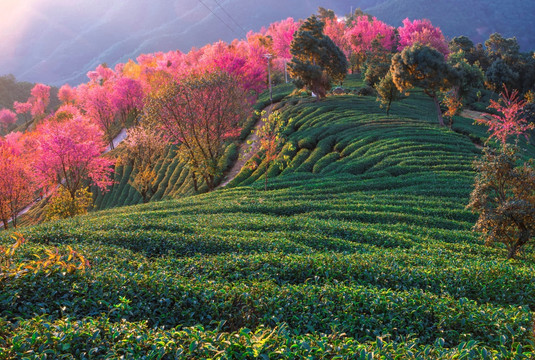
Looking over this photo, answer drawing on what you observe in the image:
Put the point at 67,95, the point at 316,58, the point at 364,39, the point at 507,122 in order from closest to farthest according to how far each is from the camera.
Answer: the point at 507,122 < the point at 316,58 < the point at 364,39 < the point at 67,95

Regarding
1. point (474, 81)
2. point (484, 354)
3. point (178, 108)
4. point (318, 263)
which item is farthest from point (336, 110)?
point (484, 354)

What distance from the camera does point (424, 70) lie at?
42875 mm

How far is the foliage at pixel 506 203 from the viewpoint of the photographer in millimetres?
14781

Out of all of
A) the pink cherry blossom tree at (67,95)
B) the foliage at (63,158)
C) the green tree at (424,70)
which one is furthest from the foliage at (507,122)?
the pink cherry blossom tree at (67,95)

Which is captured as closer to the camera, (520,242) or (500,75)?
(520,242)

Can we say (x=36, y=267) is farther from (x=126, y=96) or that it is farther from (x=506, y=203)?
(x=126, y=96)

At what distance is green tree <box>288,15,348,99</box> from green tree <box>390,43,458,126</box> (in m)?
17.9

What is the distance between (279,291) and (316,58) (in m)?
63.0

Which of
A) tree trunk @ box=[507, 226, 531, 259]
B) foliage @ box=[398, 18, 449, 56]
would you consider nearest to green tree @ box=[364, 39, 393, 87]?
foliage @ box=[398, 18, 449, 56]

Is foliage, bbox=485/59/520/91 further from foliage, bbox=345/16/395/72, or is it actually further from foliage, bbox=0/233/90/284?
foliage, bbox=0/233/90/284

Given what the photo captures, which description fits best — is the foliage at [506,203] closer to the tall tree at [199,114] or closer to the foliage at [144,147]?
the tall tree at [199,114]

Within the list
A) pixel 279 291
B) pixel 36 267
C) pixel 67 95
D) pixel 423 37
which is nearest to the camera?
pixel 36 267

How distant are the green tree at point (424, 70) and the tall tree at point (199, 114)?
20848mm

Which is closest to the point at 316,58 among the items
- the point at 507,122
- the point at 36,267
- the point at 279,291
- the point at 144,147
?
the point at 144,147
